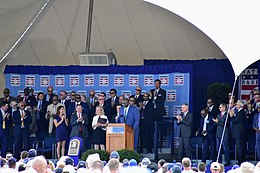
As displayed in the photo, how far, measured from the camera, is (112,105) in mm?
19266

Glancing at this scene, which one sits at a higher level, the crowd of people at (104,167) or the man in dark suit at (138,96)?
the man in dark suit at (138,96)

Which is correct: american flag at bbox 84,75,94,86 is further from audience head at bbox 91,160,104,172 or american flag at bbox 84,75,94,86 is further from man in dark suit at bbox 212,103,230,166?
audience head at bbox 91,160,104,172

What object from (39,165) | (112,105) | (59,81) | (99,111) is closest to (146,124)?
(112,105)

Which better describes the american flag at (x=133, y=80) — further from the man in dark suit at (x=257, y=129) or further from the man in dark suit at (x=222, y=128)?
the man in dark suit at (x=257, y=129)

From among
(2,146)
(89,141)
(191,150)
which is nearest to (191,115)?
(191,150)

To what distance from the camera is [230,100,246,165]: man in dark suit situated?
17984 millimetres

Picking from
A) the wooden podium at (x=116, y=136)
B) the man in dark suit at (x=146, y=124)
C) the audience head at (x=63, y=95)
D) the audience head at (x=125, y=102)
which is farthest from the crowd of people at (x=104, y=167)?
the audience head at (x=63, y=95)

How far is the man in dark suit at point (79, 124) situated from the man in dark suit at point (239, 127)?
A: 9.94 feet

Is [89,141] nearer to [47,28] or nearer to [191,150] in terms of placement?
[191,150]

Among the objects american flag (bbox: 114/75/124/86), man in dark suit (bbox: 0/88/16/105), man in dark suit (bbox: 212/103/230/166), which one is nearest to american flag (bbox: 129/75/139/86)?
american flag (bbox: 114/75/124/86)

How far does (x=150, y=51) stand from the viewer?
21.2 meters

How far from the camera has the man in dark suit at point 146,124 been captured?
62.5 ft

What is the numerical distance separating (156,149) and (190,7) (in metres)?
3.11

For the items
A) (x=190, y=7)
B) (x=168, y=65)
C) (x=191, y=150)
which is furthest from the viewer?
(x=168, y=65)
